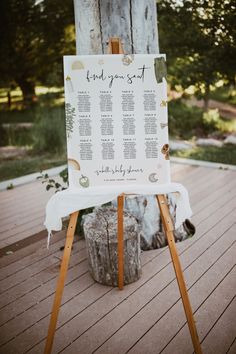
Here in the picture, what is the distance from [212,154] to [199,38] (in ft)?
6.89

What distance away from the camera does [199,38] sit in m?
6.34

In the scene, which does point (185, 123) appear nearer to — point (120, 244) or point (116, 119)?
point (120, 244)

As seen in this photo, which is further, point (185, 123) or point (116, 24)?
point (185, 123)

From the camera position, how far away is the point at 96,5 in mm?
2574

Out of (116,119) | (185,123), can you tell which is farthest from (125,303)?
(185,123)

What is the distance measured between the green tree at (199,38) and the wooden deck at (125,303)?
4041 millimetres

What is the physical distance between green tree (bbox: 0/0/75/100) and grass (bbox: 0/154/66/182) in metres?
3.47

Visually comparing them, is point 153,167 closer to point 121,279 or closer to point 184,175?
point 121,279

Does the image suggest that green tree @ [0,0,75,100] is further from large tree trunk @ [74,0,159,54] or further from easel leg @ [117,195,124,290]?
easel leg @ [117,195,124,290]

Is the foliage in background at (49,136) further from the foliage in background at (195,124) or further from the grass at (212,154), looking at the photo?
the foliage in background at (195,124)

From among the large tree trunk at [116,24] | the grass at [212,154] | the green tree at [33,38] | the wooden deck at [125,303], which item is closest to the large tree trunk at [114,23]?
the large tree trunk at [116,24]

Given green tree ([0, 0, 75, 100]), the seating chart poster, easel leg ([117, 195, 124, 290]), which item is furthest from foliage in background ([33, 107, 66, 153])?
the seating chart poster

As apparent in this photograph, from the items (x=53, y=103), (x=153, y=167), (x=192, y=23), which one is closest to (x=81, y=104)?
(x=153, y=167)

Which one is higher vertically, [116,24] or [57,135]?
[116,24]
